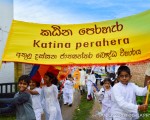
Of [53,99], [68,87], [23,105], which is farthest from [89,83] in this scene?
[23,105]

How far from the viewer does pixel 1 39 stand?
14547 millimetres

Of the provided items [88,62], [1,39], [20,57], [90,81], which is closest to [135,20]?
[88,62]

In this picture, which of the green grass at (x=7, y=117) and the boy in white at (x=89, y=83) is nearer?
the green grass at (x=7, y=117)

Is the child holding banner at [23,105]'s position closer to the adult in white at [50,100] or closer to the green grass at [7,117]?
the adult in white at [50,100]

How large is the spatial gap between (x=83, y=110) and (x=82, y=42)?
9.27 metres

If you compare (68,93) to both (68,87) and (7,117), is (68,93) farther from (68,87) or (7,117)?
(7,117)

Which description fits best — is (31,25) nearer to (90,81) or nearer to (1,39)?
(1,39)

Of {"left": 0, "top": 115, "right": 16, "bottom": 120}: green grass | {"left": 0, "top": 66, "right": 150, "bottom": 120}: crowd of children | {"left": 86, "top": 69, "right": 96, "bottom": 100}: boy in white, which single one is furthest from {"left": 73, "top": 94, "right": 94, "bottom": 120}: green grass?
{"left": 0, "top": 66, "right": 150, "bottom": 120}: crowd of children

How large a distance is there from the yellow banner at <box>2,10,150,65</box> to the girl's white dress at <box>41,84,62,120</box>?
8.09ft

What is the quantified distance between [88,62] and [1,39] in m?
8.30

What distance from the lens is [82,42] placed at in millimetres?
6887

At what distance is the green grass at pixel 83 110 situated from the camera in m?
14.0

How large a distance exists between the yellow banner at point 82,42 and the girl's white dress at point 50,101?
2.47 meters

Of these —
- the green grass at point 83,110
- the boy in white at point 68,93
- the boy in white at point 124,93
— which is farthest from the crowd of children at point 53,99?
the boy in white at point 68,93
